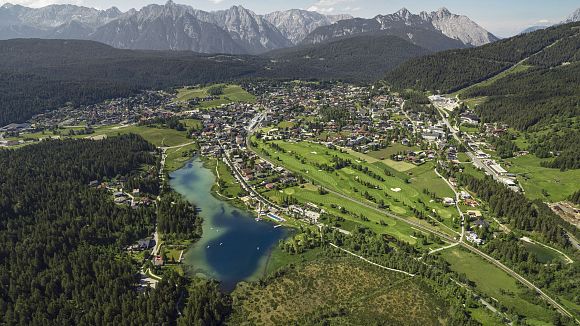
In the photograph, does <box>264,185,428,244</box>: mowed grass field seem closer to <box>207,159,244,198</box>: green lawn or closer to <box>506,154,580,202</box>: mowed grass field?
<box>207,159,244,198</box>: green lawn

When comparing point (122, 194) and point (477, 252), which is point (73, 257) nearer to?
point (122, 194)

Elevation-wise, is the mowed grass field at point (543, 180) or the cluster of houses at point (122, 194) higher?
the mowed grass field at point (543, 180)

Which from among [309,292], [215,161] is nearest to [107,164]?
[215,161]

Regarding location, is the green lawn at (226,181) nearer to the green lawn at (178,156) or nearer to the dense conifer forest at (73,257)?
the green lawn at (178,156)

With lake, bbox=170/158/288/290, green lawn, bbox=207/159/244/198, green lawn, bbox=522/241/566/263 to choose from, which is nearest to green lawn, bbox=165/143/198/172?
green lawn, bbox=207/159/244/198

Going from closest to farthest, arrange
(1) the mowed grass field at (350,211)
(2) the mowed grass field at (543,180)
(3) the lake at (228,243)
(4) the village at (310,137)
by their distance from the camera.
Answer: (3) the lake at (228,243) → (1) the mowed grass field at (350,211) → (2) the mowed grass field at (543,180) → (4) the village at (310,137)

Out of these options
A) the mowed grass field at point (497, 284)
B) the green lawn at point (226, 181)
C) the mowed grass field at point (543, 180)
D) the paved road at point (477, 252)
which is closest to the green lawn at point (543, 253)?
the paved road at point (477, 252)

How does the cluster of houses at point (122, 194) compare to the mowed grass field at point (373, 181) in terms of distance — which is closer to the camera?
the mowed grass field at point (373, 181)
